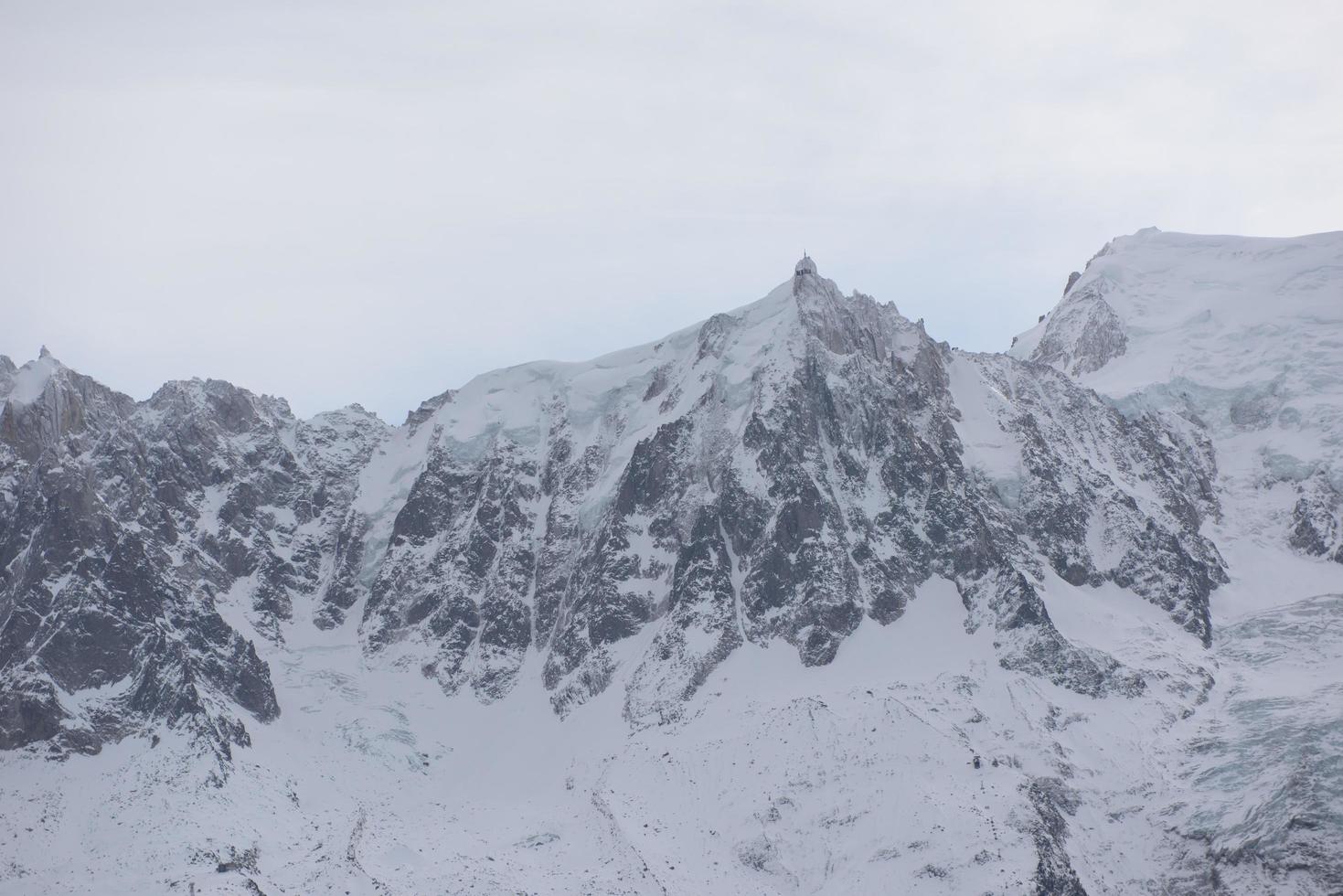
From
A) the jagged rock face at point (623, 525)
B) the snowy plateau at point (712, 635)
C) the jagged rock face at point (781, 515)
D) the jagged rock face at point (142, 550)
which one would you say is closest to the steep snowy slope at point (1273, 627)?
the snowy plateau at point (712, 635)

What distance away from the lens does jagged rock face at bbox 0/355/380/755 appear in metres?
131

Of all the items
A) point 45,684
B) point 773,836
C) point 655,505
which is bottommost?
point 773,836

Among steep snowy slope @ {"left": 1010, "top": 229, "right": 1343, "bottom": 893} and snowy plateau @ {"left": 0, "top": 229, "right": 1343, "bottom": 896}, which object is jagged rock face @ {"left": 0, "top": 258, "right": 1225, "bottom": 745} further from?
steep snowy slope @ {"left": 1010, "top": 229, "right": 1343, "bottom": 893}

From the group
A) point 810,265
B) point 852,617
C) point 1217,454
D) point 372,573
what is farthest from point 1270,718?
point 372,573

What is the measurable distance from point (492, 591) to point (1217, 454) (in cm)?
10928

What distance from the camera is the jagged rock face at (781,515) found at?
147125 mm

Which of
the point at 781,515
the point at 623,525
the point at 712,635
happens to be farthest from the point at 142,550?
the point at 781,515

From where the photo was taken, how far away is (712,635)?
5733 inches

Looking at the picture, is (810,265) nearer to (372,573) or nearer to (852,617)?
(852,617)

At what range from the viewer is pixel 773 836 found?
4478 inches

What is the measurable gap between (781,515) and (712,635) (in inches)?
721

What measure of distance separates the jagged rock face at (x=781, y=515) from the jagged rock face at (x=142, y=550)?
16.1 meters

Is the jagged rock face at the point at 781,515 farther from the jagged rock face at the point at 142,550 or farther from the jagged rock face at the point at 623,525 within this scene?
the jagged rock face at the point at 142,550

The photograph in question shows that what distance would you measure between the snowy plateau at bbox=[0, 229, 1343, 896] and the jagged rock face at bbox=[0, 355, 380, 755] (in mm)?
481
